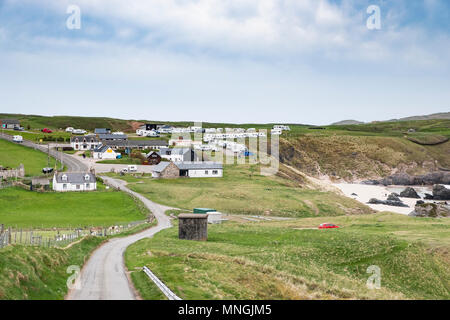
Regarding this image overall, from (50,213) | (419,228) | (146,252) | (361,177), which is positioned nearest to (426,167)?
(361,177)

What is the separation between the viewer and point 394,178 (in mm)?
148375

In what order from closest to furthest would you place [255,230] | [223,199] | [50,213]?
[255,230] → [50,213] → [223,199]

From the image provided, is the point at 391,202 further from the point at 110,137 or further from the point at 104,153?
the point at 110,137

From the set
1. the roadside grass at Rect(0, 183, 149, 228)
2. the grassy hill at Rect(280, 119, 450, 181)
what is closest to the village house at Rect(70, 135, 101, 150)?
the grassy hill at Rect(280, 119, 450, 181)

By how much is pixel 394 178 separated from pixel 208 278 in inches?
5191

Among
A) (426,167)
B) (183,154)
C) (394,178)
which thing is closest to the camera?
(183,154)

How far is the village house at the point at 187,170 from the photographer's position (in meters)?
A: 110

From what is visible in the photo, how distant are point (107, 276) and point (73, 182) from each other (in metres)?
63.9

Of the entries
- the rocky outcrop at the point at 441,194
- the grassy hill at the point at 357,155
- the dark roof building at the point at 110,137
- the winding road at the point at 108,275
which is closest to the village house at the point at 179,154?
the dark roof building at the point at 110,137

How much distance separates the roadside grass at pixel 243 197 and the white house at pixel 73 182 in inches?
314

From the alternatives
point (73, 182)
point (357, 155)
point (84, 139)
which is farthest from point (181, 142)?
point (73, 182)

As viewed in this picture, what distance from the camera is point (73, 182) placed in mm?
89562

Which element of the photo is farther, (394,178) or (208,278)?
(394,178)
